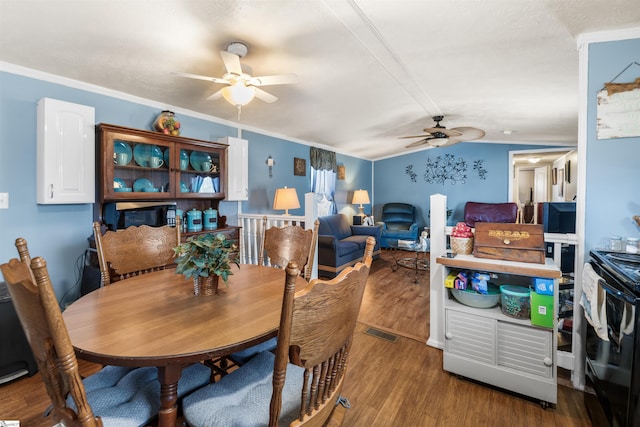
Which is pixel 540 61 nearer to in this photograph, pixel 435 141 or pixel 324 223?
pixel 435 141

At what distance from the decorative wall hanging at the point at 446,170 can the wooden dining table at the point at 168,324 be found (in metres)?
5.98

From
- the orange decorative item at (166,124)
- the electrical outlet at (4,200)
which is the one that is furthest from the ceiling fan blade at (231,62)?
the electrical outlet at (4,200)

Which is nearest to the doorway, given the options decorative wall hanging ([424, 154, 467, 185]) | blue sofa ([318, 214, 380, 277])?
decorative wall hanging ([424, 154, 467, 185])

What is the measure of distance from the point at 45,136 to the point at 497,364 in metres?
3.56

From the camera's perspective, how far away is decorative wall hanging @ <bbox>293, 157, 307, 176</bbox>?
492 centimetres

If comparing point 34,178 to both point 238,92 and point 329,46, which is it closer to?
point 238,92

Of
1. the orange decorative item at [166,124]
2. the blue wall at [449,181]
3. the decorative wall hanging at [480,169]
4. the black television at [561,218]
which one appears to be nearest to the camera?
the black television at [561,218]

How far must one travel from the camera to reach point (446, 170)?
21.3 feet

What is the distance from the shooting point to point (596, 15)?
1.65 m

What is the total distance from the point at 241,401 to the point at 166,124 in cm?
268

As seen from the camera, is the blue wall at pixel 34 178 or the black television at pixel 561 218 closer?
the blue wall at pixel 34 178

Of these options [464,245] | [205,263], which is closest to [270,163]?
[464,245]

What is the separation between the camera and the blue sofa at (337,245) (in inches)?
164

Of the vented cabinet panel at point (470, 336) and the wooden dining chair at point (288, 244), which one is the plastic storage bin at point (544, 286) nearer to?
the vented cabinet panel at point (470, 336)
